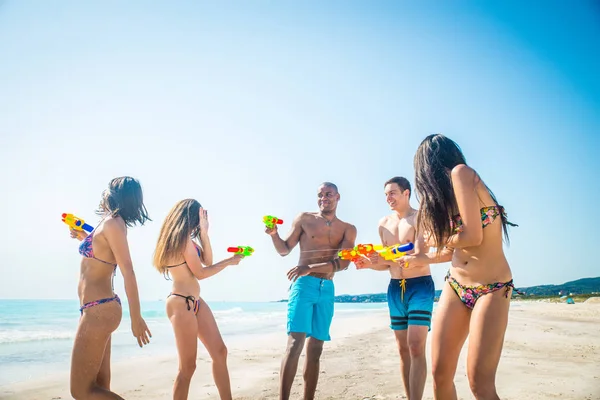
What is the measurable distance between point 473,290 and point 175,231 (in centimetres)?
286

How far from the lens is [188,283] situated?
15.6 ft

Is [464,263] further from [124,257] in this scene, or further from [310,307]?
[124,257]

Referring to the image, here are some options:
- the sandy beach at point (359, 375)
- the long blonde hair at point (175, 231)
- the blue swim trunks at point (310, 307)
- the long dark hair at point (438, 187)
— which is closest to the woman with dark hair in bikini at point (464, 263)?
the long dark hair at point (438, 187)

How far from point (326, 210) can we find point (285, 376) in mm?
2006

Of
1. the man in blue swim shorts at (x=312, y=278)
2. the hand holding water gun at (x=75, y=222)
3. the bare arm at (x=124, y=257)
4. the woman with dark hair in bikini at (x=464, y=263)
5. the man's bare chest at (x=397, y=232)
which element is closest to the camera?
the woman with dark hair in bikini at (x=464, y=263)

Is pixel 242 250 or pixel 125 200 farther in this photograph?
pixel 242 250

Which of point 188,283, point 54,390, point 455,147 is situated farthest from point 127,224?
point 54,390

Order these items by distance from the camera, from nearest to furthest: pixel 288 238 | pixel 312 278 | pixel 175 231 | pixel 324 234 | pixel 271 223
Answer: pixel 175 231 < pixel 312 278 < pixel 271 223 < pixel 324 234 < pixel 288 238

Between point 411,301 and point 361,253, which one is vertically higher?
point 361,253

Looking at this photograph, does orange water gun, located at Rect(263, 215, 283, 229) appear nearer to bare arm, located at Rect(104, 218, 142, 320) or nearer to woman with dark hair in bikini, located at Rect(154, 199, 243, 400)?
woman with dark hair in bikini, located at Rect(154, 199, 243, 400)

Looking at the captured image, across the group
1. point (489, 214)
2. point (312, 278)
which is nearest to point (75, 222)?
point (312, 278)

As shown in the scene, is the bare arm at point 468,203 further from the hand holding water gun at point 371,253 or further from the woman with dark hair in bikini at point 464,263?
the hand holding water gun at point 371,253

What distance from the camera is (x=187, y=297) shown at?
4.68m

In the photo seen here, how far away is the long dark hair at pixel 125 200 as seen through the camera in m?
4.06
